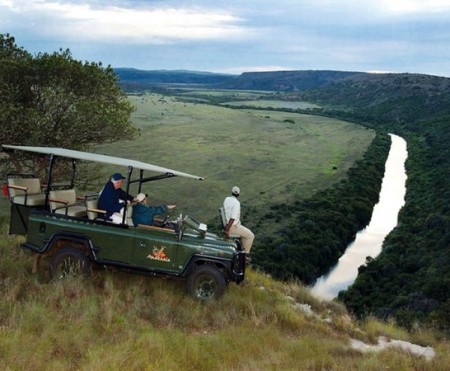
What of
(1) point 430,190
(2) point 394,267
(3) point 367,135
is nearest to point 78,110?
(2) point 394,267

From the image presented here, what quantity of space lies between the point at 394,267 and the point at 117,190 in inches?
887

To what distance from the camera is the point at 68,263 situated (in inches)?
420

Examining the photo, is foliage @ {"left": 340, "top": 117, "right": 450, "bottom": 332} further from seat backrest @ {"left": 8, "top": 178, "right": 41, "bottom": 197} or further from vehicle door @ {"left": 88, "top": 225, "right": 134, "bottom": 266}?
seat backrest @ {"left": 8, "top": 178, "right": 41, "bottom": 197}

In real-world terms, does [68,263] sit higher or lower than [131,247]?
lower

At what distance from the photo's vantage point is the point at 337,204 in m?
40.5

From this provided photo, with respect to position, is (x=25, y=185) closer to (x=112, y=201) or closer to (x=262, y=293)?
(x=112, y=201)

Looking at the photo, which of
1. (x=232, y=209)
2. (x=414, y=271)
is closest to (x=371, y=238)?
(x=414, y=271)

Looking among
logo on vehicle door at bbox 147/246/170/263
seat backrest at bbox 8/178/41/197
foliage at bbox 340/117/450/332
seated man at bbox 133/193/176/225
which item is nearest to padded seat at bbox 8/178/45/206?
seat backrest at bbox 8/178/41/197

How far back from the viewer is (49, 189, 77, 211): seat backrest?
11000 millimetres

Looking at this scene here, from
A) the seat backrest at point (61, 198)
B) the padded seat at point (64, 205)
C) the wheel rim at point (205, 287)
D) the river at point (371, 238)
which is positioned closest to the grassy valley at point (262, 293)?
the wheel rim at point (205, 287)

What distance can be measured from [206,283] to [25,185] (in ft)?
16.2

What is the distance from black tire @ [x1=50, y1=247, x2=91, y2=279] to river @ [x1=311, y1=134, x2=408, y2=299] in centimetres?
645

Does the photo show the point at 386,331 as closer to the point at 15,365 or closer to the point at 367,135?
the point at 15,365

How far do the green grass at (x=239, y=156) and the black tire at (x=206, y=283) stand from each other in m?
16.2
